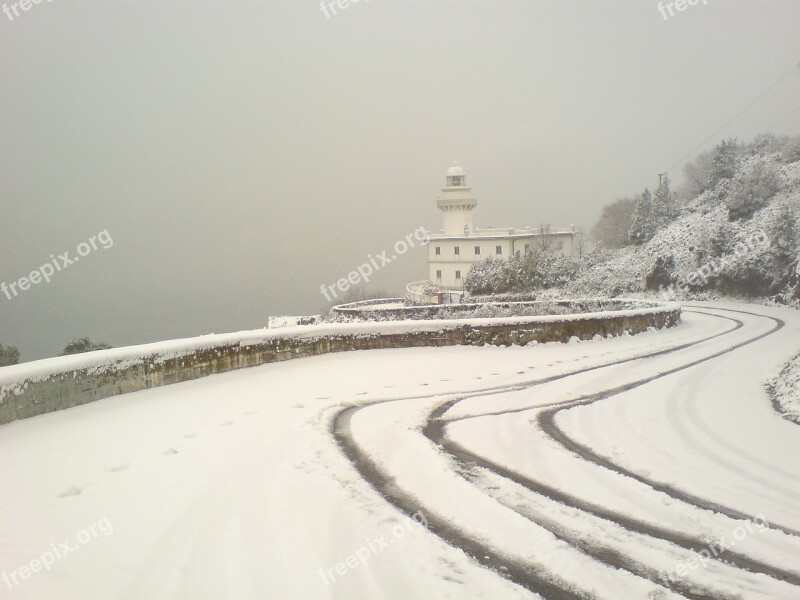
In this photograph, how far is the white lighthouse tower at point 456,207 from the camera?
72.2m

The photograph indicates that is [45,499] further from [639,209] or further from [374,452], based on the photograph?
[639,209]

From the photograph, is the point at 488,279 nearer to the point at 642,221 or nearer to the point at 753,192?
the point at 642,221

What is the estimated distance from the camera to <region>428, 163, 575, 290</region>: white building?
216ft

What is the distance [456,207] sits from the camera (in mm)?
72500

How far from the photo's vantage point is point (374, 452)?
6.66 meters

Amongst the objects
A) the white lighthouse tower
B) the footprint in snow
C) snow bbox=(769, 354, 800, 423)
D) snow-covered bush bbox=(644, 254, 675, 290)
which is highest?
the white lighthouse tower

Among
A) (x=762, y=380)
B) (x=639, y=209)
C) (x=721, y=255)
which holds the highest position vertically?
(x=639, y=209)

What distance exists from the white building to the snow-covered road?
56.0 meters

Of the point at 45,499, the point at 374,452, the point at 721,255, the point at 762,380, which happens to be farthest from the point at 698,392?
the point at 721,255

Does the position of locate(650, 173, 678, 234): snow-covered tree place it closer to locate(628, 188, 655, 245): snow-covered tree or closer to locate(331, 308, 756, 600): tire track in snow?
locate(628, 188, 655, 245): snow-covered tree

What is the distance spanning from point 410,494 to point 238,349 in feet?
27.7

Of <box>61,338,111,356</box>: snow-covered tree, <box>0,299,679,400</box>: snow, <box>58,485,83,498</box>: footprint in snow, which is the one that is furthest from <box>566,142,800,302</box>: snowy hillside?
<box>58,485,83,498</box>: footprint in snow

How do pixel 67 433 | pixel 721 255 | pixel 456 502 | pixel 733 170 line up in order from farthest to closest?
1. pixel 733 170
2. pixel 721 255
3. pixel 67 433
4. pixel 456 502

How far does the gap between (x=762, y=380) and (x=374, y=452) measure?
816 cm
